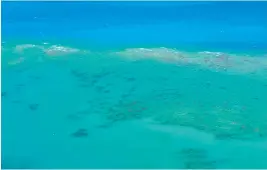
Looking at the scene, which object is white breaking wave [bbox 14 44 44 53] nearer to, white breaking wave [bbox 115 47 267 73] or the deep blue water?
the deep blue water

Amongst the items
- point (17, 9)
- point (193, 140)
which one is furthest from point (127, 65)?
point (17, 9)

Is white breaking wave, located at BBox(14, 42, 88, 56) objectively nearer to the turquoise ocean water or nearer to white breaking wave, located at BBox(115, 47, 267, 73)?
the turquoise ocean water

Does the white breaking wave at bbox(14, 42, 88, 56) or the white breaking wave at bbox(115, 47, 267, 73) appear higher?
the white breaking wave at bbox(14, 42, 88, 56)

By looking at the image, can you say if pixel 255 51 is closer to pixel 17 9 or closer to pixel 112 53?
pixel 112 53

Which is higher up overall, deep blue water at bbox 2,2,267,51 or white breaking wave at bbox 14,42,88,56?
deep blue water at bbox 2,2,267,51

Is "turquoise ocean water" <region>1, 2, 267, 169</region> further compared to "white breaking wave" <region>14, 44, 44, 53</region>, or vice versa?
"white breaking wave" <region>14, 44, 44, 53</region>

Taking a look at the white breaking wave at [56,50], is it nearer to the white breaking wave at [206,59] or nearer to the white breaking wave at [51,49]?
the white breaking wave at [51,49]

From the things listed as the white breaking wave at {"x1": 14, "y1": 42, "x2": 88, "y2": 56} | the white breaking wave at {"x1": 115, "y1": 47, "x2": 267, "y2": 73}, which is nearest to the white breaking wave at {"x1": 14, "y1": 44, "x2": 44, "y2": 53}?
the white breaking wave at {"x1": 14, "y1": 42, "x2": 88, "y2": 56}

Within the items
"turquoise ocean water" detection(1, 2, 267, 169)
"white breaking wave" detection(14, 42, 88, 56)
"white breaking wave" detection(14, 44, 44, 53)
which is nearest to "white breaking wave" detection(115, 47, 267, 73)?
"turquoise ocean water" detection(1, 2, 267, 169)

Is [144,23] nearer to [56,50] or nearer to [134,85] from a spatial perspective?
[134,85]
